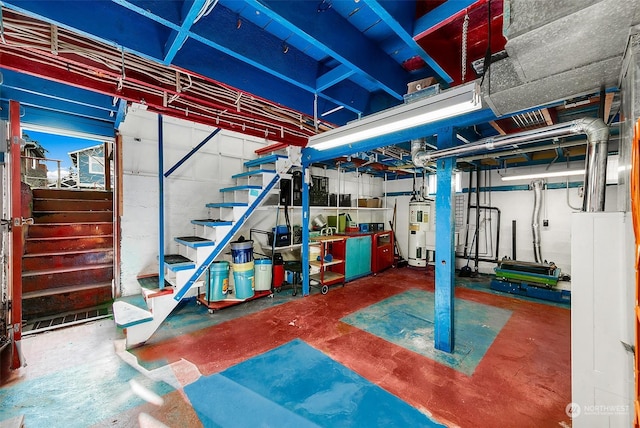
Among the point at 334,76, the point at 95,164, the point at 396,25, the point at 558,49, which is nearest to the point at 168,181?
the point at 334,76

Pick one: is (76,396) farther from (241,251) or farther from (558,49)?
(558,49)

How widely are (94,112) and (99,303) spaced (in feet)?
9.77

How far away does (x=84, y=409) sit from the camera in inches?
78.2

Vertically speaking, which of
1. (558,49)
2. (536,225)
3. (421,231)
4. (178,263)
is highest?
(558,49)

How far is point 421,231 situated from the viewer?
7168mm

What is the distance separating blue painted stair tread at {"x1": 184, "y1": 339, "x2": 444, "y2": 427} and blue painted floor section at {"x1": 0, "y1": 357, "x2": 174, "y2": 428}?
0.50m

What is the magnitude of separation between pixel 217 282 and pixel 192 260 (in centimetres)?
58

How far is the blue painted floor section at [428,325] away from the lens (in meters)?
2.86

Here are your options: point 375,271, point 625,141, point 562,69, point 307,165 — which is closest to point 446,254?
point 625,141

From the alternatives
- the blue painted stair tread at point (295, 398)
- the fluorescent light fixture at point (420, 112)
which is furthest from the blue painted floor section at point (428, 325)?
the fluorescent light fixture at point (420, 112)

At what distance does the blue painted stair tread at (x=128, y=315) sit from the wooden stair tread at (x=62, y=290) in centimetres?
108

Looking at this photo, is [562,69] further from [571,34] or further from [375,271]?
[375,271]

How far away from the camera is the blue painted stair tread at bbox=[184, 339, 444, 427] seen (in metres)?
1.92

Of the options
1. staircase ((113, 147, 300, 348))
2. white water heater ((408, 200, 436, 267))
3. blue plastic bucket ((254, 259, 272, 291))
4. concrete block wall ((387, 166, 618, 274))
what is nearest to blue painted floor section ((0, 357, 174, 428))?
staircase ((113, 147, 300, 348))
